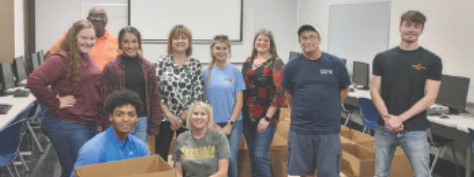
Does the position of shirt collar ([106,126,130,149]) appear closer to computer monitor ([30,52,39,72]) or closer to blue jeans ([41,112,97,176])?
blue jeans ([41,112,97,176])

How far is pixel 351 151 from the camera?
3.91 m

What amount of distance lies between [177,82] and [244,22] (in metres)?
5.37

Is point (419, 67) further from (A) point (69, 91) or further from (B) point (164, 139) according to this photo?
(A) point (69, 91)

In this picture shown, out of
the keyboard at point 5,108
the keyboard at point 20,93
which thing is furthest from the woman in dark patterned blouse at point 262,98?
the keyboard at point 20,93

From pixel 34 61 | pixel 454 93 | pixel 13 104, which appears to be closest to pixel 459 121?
Answer: pixel 454 93

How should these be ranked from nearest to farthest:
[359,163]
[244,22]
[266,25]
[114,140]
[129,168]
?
1. [129,168]
2. [114,140]
3. [359,163]
4. [244,22]
5. [266,25]

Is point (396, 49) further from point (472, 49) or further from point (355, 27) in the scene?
point (355, 27)

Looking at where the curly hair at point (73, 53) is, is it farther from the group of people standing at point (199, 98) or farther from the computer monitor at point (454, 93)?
the computer monitor at point (454, 93)

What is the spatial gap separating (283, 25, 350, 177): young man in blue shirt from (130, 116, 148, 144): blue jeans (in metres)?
0.90

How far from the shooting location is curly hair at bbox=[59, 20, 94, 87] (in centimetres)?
263

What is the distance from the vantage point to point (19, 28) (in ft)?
22.1

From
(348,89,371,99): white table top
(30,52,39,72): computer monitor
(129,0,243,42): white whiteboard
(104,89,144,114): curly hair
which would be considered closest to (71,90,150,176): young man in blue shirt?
(104,89,144,114): curly hair

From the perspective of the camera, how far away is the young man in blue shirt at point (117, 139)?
2090mm

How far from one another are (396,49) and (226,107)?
115cm
